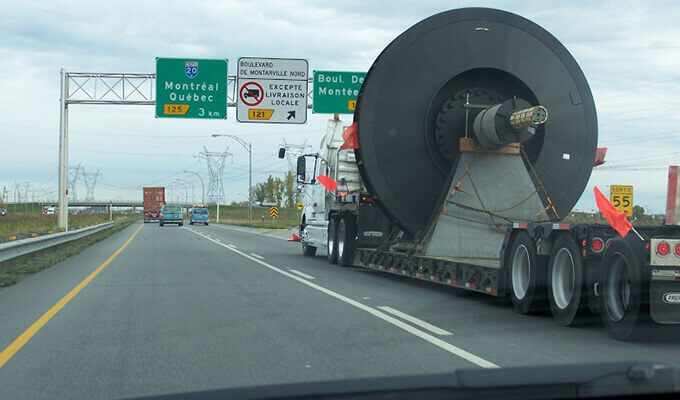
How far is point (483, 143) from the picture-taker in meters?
11.8

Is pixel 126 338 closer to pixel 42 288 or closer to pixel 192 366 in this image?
pixel 192 366

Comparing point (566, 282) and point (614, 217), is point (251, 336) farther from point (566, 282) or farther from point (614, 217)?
point (614, 217)

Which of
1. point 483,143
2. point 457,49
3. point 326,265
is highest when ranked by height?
point 457,49

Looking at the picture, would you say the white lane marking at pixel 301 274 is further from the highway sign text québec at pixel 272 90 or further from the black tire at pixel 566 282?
the highway sign text québec at pixel 272 90

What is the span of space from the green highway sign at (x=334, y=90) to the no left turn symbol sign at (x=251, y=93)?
1996mm

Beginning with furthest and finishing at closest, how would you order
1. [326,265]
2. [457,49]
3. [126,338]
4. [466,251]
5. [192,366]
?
[326,265] → [457,49] → [466,251] → [126,338] → [192,366]

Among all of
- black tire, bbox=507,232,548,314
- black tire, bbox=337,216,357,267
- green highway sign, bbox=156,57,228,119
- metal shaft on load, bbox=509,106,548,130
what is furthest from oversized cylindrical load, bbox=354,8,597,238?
green highway sign, bbox=156,57,228,119

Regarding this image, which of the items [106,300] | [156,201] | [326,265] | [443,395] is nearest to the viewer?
[443,395]

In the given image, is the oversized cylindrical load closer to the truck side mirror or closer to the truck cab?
the truck cab

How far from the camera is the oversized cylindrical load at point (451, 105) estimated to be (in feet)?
41.3

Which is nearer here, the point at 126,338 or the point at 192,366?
the point at 192,366

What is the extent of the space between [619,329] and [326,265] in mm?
11468

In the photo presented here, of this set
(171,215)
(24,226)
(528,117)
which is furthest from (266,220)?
(528,117)

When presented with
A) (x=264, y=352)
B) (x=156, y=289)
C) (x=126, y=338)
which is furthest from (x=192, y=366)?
(x=156, y=289)
